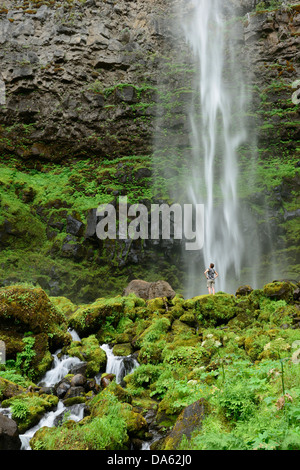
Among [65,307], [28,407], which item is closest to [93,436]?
[28,407]

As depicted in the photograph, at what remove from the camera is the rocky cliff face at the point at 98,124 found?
1638cm

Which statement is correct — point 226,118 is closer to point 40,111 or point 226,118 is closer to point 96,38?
point 96,38

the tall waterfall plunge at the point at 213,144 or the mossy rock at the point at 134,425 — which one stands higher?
the tall waterfall plunge at the point at 213,144

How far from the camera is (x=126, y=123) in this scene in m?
22.5

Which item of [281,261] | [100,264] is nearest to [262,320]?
[281,261]

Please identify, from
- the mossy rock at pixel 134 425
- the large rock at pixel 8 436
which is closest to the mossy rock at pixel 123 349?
the mossy rock at pixel 134 425

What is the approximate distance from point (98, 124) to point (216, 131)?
337 inches

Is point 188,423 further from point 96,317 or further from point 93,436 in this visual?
point 96,317

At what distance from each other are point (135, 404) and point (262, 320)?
4288 mm

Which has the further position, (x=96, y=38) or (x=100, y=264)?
(x=96, y=38)

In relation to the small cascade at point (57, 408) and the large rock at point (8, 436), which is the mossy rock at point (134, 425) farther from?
the large rock at point (8, 436)

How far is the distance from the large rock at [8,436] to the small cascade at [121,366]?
311 cm

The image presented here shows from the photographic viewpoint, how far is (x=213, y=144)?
2269cm

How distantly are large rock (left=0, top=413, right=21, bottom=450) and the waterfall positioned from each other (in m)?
12.1
